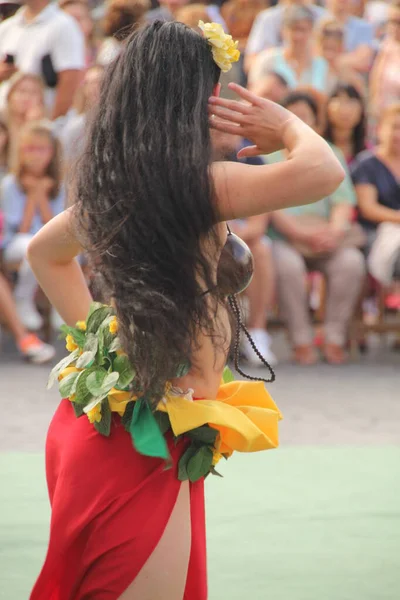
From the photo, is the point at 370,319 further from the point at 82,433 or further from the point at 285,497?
the point at 82,433

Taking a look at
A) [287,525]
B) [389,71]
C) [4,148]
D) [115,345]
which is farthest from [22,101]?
[115,345]

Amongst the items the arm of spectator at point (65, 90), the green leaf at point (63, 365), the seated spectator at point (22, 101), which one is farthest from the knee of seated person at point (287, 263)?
the green leaf at point (63, 365)

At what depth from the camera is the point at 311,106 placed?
7.19 m

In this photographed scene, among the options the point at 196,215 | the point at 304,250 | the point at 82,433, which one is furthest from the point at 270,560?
the point at 304,250

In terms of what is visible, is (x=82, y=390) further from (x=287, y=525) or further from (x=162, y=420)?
(x=287, y=525)

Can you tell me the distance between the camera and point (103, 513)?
2.29 m

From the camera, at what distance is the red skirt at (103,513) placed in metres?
2.27

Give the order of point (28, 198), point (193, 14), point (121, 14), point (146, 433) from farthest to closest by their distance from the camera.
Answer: point (121, 14) → point (193, 14) → point (28, 198) → point (146, 433)

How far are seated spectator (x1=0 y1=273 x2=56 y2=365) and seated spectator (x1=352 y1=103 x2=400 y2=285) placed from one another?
6.88 ft

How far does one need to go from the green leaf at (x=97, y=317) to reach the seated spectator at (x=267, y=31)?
6182mm

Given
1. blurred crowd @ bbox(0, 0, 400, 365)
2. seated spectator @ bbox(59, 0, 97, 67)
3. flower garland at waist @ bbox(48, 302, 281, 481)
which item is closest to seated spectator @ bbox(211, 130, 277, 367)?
blurred crowd @ bbox(0, 0, 400, 365)

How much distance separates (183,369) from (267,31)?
6413 millimetres

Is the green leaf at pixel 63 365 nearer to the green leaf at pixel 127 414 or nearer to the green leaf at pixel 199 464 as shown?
the green leaf at pixel 127 414

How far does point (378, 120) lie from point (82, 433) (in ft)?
19.7
